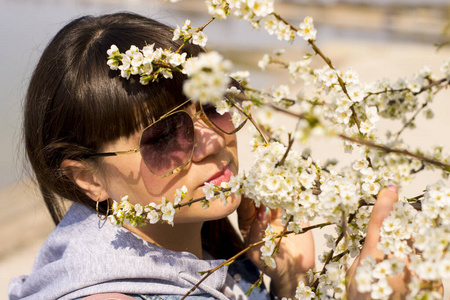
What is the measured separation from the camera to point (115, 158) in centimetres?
140

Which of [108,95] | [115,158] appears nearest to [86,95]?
[108,95]

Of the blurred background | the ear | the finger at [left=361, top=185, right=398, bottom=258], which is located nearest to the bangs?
the ear

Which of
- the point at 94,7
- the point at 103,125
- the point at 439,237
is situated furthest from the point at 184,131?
the point at 94,7

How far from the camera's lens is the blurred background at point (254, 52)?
3752 mm

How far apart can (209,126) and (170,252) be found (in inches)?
18.1

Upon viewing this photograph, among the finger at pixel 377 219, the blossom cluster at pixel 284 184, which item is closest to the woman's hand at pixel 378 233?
the finger at pixel 377 219

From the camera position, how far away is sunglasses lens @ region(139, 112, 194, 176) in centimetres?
133

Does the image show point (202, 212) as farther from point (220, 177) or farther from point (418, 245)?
point (418, 245)

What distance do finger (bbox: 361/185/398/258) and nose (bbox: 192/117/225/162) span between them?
54cm

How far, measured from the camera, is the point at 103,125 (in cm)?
138

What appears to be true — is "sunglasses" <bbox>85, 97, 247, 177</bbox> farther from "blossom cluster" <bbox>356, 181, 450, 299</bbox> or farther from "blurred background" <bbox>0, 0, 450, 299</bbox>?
"blossom cluster" <bbox>356, 181, 450, 299</bbox>

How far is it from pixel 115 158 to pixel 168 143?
18cm

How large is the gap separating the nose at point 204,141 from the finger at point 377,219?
54cm

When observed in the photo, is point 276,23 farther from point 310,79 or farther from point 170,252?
point 170,252
